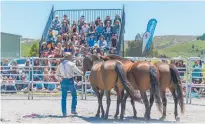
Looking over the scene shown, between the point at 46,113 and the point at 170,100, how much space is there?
19.9ft

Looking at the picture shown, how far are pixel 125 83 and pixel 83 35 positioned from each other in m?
9.85

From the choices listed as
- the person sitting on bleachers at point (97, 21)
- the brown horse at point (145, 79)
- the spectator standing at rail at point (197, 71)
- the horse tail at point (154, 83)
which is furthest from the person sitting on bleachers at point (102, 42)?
the horse tail at point (154, 83)

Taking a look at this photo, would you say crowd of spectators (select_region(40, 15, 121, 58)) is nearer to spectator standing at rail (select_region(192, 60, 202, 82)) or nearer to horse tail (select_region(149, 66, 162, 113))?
spectator standing at rail (select_region(192, 60, 202, 82))

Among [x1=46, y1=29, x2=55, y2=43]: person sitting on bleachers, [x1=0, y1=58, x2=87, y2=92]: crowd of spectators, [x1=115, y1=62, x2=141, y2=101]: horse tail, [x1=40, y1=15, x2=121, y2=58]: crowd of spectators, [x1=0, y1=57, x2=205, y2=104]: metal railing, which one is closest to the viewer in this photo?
[x1=115, y1=62, x2=141, y2=101]: horse tail

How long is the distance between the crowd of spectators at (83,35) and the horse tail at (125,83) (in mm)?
7986

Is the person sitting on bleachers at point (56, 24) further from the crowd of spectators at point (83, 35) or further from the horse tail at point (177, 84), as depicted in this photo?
the horse tail at point (177, 84)

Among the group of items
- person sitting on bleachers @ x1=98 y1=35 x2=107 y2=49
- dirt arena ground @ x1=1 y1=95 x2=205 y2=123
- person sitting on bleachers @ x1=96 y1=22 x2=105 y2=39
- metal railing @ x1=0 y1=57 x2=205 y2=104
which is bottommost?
dirt arena ground @ x1=1 y1=95 x2=205 y2=123

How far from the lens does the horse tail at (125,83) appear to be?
9.52 metres

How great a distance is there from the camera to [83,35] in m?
19.2

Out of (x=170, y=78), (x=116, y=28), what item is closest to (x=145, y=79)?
(x=170, y=78)

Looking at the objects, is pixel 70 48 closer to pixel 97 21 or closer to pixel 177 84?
pixel 97 21

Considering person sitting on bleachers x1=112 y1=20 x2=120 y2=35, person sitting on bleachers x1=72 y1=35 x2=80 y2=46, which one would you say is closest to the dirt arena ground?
person sitting on bleachers x1=72 y1=35 x2=80 y2=46

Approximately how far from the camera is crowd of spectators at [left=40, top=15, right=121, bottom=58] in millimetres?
18219

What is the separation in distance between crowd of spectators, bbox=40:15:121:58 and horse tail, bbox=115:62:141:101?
314 inches
